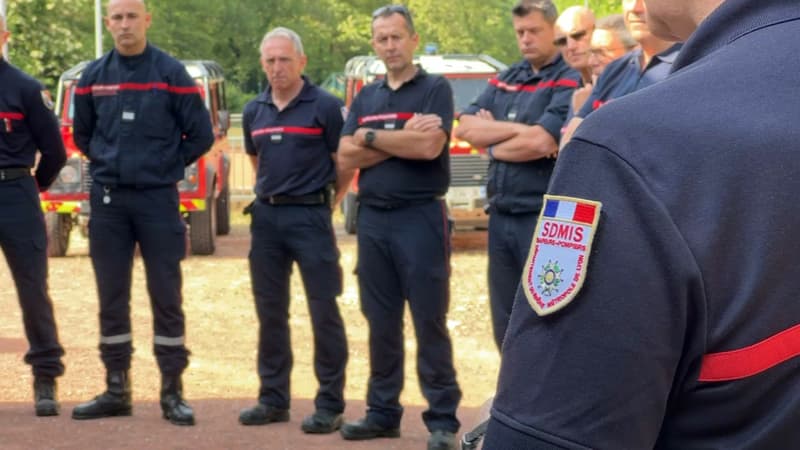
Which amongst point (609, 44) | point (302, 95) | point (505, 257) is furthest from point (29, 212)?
point (609, 44)

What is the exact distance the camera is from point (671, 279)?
125 centimetres

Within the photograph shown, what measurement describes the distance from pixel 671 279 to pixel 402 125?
222 inches

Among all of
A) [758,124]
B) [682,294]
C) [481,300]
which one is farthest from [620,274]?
[481,300]

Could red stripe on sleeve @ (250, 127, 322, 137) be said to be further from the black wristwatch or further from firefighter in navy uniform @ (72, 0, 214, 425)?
the black wristwatch

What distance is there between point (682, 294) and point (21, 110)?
6.70m

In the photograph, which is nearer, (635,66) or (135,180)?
(635,66)

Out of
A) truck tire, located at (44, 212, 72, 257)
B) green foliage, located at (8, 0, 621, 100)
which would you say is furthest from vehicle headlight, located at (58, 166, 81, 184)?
green foliage, located at (8, 0, 621, 100)

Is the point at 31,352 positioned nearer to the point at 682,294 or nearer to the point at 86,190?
the point at 682,294

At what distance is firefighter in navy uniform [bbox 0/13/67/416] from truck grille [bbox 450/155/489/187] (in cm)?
915

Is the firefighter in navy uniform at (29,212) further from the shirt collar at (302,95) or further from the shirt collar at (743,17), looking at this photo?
the shirt collar at (743,17)

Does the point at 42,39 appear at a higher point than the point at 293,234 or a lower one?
higher

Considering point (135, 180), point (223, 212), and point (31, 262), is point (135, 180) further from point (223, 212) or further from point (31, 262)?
point (223, 212)

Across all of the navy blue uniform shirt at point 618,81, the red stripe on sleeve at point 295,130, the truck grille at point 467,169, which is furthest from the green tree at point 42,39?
the navy blue uniform shirt at point 618,81

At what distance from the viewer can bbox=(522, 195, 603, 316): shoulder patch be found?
1.27 m
